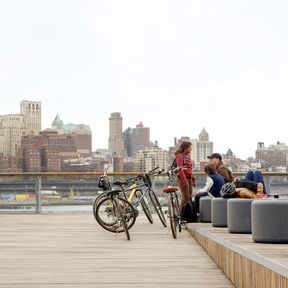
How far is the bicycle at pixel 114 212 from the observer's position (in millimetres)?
10258

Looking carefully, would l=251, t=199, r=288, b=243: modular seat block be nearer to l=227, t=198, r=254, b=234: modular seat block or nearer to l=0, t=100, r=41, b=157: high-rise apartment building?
l=227, t=198, r=254, b=234: modular seat block

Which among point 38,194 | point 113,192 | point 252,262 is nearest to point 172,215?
point 113,192

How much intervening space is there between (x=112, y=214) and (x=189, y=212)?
4.01 feet

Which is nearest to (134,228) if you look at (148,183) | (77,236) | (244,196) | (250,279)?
(148,183)

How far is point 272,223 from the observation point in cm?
611

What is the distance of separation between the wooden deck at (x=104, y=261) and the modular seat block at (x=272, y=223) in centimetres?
42

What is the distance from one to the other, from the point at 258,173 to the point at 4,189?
1071cm

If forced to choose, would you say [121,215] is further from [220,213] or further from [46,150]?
[46,150]

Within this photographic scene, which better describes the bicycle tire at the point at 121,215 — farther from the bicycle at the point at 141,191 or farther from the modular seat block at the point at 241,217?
the modular seat block at the point at 241,217

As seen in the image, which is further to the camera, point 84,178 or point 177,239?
point 84,178

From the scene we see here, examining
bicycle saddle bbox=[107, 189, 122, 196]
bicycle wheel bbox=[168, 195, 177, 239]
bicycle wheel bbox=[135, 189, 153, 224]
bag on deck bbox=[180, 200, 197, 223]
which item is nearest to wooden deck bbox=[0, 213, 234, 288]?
bicycle wheel bbox=[168, 195, 177, 239]

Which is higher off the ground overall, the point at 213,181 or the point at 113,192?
the point at 213,181

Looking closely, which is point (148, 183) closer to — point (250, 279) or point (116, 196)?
point (116, 196)

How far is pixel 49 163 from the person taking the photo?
106000 mm
